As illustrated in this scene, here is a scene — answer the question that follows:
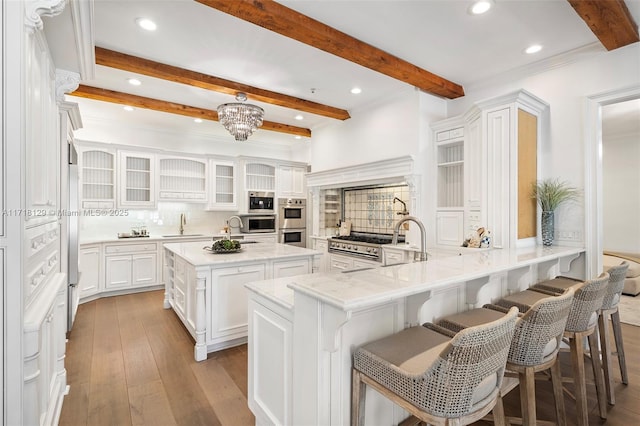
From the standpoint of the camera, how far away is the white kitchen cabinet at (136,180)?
518 cm

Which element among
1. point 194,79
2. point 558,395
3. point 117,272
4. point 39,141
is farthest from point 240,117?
point 558,395

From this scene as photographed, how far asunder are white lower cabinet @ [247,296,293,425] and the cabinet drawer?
4.08m

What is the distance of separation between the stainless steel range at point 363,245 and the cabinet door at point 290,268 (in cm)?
127

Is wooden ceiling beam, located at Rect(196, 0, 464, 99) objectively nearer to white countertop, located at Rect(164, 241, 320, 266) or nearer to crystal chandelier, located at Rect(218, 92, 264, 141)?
crystal chandelier, located at Rect(218, 92, 264, 141)

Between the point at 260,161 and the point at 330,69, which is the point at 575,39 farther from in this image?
the point at 260,161

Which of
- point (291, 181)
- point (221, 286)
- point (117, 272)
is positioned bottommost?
point (117, 272)

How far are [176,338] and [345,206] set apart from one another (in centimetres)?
377

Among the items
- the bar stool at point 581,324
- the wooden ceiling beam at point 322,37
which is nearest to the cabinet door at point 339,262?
the wooden ceiling beam at point 322,37

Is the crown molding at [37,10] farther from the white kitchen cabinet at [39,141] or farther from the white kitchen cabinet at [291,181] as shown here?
the white kitchen cabinet at [291,181]

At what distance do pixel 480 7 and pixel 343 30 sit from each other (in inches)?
42.9

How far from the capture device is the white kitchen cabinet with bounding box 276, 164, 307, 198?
6.65 metres

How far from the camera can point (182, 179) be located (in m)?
5.87

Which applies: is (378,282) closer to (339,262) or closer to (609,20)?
(609,20)

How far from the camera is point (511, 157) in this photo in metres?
2.98
